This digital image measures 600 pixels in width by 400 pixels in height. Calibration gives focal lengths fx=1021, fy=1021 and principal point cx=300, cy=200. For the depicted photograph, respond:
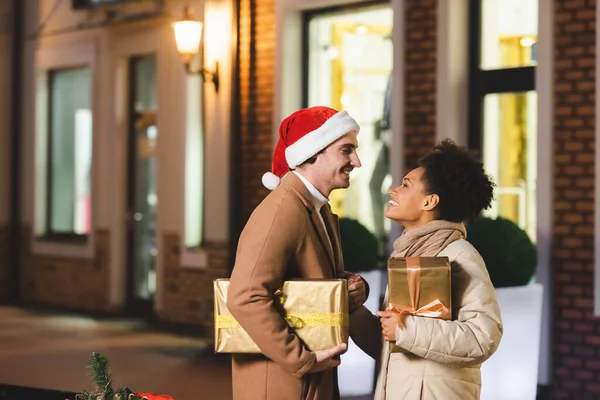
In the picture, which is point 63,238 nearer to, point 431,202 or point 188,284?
point 188,284

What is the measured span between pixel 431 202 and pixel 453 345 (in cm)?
45

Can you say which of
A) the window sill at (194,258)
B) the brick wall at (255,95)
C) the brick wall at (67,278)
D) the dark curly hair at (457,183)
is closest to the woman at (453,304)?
the dark curly hair at (457,183)

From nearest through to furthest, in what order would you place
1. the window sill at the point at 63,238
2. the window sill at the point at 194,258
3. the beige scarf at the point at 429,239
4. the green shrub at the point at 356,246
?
the beige scarf at the point at 429,239 → the green shrub at the point at 356,246 → the window sill at the point at 194,258 → the window sill at the point at 63,238

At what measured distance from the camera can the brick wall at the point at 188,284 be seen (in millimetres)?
10391

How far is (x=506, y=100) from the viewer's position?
8.10m

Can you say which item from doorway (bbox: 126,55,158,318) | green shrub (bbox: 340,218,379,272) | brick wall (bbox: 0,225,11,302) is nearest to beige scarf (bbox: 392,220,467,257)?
green shrub (bbox: 340,218,379,272)

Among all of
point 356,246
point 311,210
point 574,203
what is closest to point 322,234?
point 311,210

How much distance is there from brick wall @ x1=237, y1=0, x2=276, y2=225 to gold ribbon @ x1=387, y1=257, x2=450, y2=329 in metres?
6.82

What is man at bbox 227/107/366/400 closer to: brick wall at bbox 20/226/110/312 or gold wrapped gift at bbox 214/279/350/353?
gold wrapped gift at bbox 214/279/350/353

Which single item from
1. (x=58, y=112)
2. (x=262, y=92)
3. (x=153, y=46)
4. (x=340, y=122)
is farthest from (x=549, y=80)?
(x=58, y=112)

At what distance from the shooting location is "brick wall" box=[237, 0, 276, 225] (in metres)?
9.65

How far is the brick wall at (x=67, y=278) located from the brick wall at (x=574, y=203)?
21.1 feet

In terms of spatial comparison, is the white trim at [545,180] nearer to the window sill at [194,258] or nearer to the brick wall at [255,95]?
the brick wall at [255,95]

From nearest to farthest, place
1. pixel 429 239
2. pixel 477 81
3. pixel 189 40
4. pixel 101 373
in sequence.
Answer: pixel 101 373 < pixel 429 239 < pixel 477 81 < pixel 189 40
